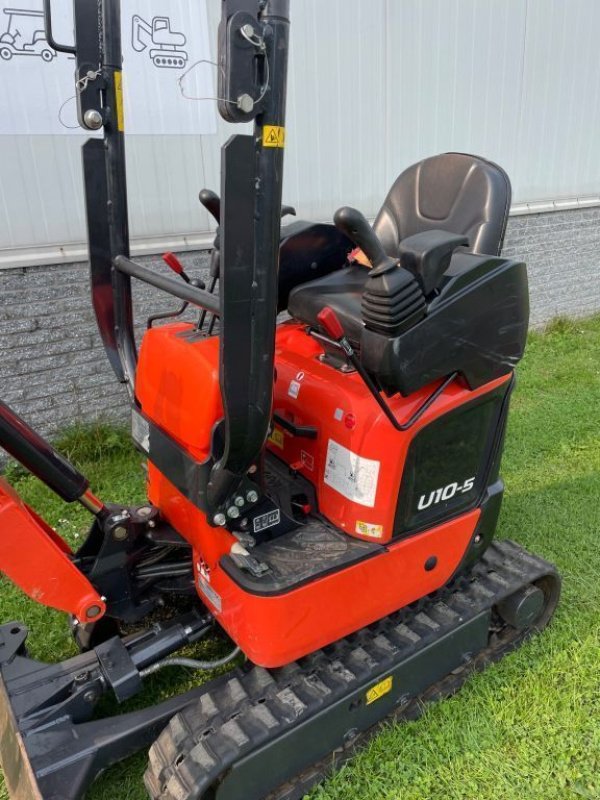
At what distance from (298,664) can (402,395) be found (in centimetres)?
94

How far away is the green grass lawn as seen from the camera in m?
2.16

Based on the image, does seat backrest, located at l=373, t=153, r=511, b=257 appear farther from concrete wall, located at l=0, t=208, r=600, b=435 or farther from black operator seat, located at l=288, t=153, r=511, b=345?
concrete wall, located at l=0, t=208, r=600, b=435

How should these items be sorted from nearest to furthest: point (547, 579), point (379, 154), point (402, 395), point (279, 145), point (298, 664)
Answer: point (279, 145), point (402, 395), point (298, 664), point (547, 579), point (379, 154)

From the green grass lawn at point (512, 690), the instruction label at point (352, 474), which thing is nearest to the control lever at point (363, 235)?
the instruction label at point (352, 474)

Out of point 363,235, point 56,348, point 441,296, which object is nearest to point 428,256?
point 441,296

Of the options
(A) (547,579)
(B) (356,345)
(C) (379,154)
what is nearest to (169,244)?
(C) (379,154)

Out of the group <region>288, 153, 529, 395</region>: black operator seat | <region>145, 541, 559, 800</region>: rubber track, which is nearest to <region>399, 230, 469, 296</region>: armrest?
<region>288, 153, 529, 395</region>: black operator seat

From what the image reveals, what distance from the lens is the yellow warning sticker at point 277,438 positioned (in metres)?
2.42

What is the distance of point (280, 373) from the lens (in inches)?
94.7

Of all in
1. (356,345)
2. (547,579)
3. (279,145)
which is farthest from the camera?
(547,579)

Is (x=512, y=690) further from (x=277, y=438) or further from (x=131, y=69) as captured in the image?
(x=131, y=69)

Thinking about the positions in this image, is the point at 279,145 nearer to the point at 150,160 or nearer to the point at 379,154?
the point at 150,160

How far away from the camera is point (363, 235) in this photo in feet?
5.61

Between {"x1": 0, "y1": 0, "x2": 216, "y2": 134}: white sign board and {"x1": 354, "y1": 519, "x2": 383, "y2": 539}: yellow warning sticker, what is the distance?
2631 mm
